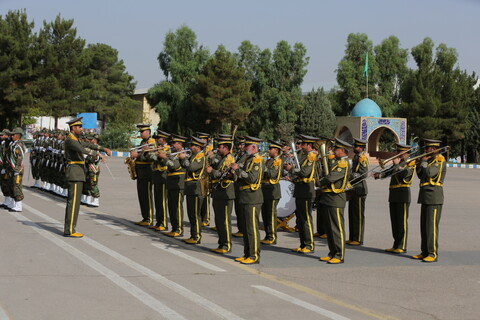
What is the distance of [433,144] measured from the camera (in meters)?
11.2

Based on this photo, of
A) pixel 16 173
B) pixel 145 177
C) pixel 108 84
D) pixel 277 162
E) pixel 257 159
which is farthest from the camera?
pixel 108 84

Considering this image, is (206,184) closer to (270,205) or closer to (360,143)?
(270,205)

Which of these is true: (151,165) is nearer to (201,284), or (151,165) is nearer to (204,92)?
(201,284)

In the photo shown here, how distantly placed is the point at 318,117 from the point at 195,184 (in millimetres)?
59707

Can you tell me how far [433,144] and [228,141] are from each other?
315 cm

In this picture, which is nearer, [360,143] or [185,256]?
[185,256]

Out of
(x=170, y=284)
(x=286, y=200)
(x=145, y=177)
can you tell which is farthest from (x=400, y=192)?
(x=145, y=177)

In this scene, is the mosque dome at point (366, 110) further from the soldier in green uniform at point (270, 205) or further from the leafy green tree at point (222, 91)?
the soldier in green uniform at point (270, 205)

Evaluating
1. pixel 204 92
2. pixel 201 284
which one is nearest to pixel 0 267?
pixel 201 284

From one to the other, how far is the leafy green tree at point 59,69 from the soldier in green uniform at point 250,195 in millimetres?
59040

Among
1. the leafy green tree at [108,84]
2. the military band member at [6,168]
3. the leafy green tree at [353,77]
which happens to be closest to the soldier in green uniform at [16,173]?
the military band member at [6,168]

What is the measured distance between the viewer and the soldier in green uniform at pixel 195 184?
12.3 metres

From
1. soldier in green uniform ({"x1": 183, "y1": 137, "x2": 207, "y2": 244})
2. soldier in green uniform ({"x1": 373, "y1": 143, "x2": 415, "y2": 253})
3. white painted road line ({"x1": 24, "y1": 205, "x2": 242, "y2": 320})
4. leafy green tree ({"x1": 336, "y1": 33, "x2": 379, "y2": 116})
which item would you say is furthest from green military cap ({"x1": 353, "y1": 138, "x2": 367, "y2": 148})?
leafy green tree ({"x1": 336, "y1": 33, "x2": 379, "y2": 116})

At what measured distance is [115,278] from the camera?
29.6 feet
